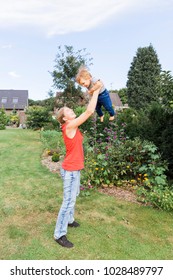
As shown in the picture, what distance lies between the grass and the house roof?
169 ft

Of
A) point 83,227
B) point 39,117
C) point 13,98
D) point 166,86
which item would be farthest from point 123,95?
point 83,227

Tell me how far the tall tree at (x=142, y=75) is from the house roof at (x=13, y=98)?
28329 millimetres

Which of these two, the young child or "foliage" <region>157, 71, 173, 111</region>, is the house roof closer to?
"foliage" <region>157, 71, 173, 111</region>

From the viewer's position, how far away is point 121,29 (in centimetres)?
714

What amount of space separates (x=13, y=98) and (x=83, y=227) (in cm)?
5598

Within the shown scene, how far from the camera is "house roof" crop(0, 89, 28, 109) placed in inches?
2202

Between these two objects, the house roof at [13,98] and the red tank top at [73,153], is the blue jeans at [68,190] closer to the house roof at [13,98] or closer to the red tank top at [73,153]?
the red tank top at [73,153]

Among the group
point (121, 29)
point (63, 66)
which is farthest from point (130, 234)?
point (63, 66)

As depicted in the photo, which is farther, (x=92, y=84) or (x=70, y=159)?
(x=70, y=159)

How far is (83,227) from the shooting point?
14.9 ft

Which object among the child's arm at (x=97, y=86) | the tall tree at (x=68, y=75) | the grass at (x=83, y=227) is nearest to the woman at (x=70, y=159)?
the grass at (x=83, y=227)

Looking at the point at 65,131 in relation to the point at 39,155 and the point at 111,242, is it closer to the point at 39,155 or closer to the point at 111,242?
the point at 111,242

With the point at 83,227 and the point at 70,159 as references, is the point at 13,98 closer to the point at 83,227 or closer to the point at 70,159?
the point at 83,227
